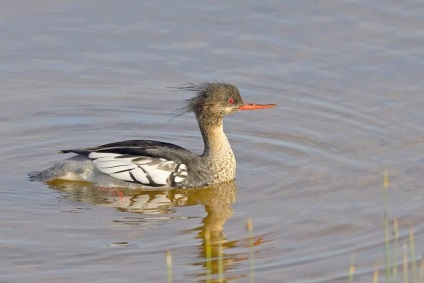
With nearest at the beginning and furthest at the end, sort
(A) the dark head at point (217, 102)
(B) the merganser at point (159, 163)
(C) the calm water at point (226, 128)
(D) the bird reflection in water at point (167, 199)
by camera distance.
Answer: (C) the calm water at point (226, 128), (D) the bird reflection in water at point (167, 199), (B) the merganser at point (159, 163), (A) the dark head at point (217, 102)

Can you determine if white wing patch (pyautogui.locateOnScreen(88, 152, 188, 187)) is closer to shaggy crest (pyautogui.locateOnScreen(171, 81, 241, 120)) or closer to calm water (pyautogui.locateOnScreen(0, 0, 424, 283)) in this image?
calm water (pyautogui.locateOnScreen(0, 0, 424, 283))

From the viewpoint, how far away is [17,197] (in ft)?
43.2

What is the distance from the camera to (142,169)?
13875 mm

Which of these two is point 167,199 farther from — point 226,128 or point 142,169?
Result: point 226,128

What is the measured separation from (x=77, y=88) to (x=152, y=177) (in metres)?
2.78

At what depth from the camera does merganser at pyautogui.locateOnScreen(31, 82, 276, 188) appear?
13.8 meters

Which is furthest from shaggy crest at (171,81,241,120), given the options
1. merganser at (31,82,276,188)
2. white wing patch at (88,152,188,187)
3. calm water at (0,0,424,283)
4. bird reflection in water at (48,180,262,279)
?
bird reflection in water at (48,180,262,279)

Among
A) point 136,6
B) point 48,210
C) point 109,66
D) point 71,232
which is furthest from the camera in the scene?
point 136,6

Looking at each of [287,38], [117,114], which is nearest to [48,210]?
[117,114]

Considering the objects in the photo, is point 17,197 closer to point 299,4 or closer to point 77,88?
point 77,88

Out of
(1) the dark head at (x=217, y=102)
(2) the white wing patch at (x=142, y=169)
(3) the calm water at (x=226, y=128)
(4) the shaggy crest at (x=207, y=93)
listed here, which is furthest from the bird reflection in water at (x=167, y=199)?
(4) the shaggy crest at (x=207, y=93)

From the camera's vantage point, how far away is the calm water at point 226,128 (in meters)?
11.4

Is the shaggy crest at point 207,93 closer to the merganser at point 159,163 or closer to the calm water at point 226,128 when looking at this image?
the merganser at point 159,163

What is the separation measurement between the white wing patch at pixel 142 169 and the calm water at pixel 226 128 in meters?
0.19
